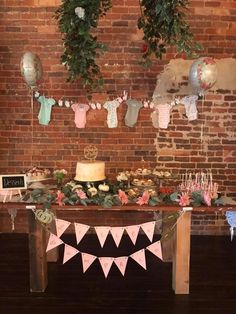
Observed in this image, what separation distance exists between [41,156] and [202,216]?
2.00m

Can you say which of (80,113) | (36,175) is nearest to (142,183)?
(36,175)

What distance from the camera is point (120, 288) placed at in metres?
3.21

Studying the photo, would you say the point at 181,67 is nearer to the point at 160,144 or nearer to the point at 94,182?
the point at 160,144

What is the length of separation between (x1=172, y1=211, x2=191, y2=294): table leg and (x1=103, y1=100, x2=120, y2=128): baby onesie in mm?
1671

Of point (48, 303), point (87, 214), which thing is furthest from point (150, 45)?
point (48, 303)

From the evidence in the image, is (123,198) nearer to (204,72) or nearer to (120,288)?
(120,288)

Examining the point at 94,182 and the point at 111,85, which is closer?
the point at 94,182

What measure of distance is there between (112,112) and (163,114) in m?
0.57

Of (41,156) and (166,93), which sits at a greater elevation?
(166,93)

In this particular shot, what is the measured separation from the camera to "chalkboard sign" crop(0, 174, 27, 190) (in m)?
3.23

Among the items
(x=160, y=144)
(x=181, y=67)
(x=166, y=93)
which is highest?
(x=181, y=67)

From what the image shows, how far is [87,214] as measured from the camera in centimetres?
455

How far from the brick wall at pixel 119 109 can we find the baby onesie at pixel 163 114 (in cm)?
9

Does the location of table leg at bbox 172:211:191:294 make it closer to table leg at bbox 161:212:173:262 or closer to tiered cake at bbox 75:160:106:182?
table leg at bbox 161:212:173:262
